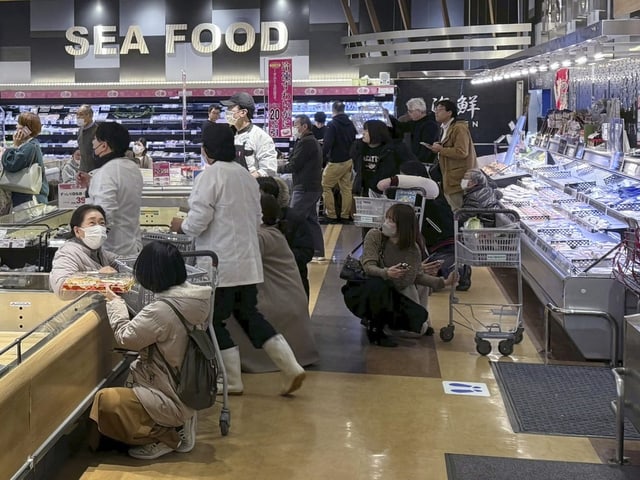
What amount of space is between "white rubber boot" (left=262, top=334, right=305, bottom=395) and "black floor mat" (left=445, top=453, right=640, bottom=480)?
41.1 inches

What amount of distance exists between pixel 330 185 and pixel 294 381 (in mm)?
7720

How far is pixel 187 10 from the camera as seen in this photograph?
1642cm

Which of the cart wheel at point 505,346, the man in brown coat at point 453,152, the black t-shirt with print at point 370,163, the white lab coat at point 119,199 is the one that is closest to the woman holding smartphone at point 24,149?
the white lab coat at point 119,199

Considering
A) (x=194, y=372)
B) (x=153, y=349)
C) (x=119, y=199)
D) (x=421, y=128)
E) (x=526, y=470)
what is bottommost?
(x=526, y=470)

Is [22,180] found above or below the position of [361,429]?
above

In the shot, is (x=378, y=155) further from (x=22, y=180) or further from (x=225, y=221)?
(x=225, y=221)

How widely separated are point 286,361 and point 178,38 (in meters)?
12.9

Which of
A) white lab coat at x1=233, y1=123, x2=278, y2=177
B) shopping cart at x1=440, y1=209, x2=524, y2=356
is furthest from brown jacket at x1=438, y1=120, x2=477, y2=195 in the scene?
shopping cart at x1=440, y1=209, x2=524, y2=356

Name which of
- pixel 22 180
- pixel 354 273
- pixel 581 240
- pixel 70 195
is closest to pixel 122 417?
pixel 70 195

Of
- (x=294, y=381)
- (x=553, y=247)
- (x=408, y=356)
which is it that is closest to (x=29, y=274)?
(x=294, y=381)

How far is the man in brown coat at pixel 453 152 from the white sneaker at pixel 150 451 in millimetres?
4899

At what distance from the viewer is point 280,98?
1028 centimetres

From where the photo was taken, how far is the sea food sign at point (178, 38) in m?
16.2

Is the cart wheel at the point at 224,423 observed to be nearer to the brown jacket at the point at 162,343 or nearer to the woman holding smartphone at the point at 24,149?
the brown jacket at the point at 162,343
